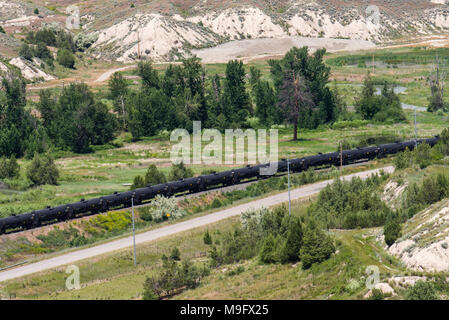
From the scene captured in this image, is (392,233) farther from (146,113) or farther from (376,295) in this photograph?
(146,113)

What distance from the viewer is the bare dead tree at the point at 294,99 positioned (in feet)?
321

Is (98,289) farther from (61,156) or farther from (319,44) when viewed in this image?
(319,44)

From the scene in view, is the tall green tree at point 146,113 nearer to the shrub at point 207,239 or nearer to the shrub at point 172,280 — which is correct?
the shrub at point 207,239

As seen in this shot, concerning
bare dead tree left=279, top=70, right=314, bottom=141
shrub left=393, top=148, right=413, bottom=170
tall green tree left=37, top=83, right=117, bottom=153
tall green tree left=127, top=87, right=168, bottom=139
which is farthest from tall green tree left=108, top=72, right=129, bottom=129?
shrub left=393, top=148, right=413, bottom=170

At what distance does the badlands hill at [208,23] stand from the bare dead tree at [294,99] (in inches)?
2495

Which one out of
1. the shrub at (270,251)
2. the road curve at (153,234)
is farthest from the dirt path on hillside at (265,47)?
the shrub at (270,251)

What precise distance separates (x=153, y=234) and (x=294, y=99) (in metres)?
49.0

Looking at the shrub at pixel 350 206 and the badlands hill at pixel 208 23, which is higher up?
the badlands hill at pixel 208 23

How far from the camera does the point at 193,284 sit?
40.9 metres

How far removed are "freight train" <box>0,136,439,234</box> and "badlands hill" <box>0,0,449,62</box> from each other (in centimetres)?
8919

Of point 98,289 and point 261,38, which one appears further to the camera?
point 261,38

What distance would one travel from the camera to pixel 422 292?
29.3 metres
